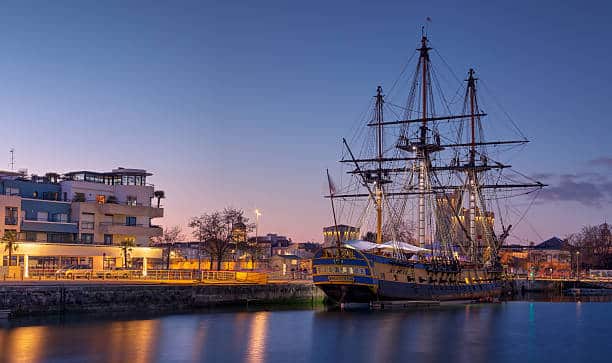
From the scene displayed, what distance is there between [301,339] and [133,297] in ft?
62.0

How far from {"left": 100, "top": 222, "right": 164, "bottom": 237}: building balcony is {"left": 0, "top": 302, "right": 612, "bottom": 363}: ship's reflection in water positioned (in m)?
39.4

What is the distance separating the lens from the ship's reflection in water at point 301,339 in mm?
46906

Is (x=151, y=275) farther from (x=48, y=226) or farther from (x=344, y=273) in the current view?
(x=344, y=273)

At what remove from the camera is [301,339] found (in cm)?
5566

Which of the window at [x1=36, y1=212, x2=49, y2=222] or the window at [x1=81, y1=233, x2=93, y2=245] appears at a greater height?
the window at [x1=36, y1=212, x2=49, y2=222]

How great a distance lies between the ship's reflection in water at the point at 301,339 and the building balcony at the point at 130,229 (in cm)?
3937

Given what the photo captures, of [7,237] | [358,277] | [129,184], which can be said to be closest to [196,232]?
[129,184]

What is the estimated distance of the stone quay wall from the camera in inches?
2340

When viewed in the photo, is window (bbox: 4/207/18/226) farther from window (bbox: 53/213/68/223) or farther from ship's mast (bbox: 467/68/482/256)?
ship's mast (bbox: 467/68/482/256)

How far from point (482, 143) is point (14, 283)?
77.8 metres

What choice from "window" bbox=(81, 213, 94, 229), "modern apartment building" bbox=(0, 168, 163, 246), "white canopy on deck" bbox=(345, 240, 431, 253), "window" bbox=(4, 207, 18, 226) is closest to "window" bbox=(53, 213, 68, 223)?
"modern apartment building" bbox=(0, 168, 163, 246)

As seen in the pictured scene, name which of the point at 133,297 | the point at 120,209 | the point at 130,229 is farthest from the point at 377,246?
the point at 120,209

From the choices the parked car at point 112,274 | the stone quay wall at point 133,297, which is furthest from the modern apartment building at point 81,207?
the stone quay wall at point 133,297

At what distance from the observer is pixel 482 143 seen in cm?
11888
